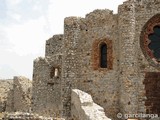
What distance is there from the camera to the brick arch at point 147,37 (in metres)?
23.1

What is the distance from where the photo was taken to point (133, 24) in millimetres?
22953

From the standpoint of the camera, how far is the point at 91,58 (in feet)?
79.3

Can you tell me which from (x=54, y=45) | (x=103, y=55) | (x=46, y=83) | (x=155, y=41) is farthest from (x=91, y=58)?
(x=54, y=45)

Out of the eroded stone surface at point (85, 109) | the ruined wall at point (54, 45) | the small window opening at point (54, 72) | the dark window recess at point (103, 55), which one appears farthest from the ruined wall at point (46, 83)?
the eroded stone surface at point (85, 109)

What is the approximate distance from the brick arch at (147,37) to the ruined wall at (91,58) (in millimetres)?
1546

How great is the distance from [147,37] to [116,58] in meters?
2.18

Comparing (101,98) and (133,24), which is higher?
(133,24)

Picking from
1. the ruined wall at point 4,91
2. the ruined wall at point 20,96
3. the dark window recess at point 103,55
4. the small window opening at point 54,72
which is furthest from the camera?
the ruined wall at point 4,91

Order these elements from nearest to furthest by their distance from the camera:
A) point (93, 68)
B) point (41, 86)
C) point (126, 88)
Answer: point (126, 88) < point (93, 68) < point (41, 86)

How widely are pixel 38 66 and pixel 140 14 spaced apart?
32.4 ft

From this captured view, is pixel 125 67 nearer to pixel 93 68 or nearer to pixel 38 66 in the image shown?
pixel 93 68

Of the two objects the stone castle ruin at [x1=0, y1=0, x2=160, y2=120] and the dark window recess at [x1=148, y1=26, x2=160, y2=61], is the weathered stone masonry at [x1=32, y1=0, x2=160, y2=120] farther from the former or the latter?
the dark window recess at [x1=148, y1=26, x2=160, y2=61]

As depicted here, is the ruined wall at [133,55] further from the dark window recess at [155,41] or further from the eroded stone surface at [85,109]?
the eroded stone surface at [85,109]

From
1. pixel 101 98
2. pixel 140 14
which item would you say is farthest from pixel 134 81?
pixel 140 14
